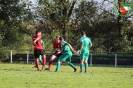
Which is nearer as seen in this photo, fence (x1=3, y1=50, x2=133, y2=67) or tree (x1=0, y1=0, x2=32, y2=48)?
fence (x1=3, y1=50, x2=133, y2=67)

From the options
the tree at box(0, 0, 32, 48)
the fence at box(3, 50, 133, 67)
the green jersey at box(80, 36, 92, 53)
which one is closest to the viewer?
the green jersey at box(80, 36, 92, 53)

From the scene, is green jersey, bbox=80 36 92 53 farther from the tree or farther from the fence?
the tree

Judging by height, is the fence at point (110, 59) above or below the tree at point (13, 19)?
below

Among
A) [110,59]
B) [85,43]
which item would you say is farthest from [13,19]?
[85,43]

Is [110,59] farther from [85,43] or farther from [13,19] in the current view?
[85,43]

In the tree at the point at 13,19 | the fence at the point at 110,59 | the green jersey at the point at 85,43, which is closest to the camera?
the green jersey at the point at 85,43

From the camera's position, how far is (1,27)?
4947cm

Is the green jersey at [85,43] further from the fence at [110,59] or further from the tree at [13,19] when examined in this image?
the tree at [13,19]

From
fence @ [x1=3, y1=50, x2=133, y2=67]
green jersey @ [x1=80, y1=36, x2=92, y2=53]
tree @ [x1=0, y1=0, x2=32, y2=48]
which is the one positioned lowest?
fence @ [x1=3, y1=50, x2=133, y2=67]

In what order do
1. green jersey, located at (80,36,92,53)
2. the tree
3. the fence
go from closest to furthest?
green jersey, located at (80,36,92,53), the fence, the tree

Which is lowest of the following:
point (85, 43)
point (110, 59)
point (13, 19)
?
point (110, 59)

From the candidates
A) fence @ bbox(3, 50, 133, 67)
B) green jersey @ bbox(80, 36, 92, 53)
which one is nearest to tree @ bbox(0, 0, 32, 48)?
fence @ bbox(3, 50, 133, 67)

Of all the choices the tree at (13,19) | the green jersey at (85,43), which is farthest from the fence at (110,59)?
the green jersey at (85,43)

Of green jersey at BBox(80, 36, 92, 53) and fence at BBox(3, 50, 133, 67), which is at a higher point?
green jersey at BBox(80, 36, 92, 53)
